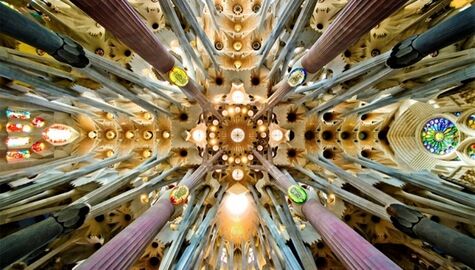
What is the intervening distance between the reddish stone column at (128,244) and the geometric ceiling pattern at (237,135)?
0.04m

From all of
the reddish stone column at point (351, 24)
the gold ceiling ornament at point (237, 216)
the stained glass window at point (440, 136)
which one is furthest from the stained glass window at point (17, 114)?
the stained glass window at point (440, 136)

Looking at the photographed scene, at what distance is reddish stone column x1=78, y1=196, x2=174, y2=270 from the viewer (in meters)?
5.48

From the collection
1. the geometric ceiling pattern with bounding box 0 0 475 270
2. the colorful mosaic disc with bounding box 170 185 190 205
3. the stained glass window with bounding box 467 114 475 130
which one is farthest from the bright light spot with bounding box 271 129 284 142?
the stained glass window with bounding box 467 114 475 130

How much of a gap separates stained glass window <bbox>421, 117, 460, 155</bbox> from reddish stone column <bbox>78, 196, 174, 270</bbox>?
49.5 feet

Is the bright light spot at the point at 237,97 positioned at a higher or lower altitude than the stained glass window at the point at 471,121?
higher

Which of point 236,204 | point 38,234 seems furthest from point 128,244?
point 236,204

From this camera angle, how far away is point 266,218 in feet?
42.4

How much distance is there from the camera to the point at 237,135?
15578 mm

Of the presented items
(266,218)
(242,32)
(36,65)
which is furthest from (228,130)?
(36,65)

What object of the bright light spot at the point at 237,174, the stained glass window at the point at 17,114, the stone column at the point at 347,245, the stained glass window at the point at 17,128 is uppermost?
the stained glass window at the point at 17,114

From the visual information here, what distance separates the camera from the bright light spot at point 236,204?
668 inches

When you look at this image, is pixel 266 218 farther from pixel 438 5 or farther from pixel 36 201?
pixel 438 5

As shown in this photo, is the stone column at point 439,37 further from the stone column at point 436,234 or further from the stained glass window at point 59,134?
the stained glass window at point 59,134

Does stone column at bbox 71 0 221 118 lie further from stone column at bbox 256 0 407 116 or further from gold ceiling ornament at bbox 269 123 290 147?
gold ceiling ornament at bbox 269 123 290 147
